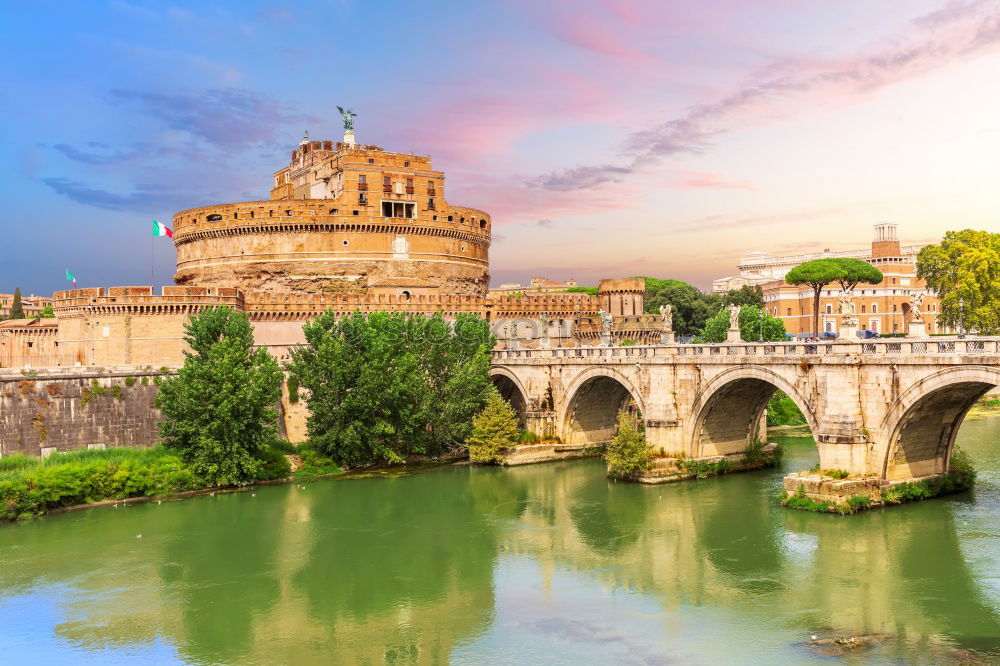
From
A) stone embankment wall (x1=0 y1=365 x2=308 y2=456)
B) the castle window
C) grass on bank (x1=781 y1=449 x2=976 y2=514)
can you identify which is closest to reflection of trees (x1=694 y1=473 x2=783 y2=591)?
grass on bank (x1=781 y1=449 x2=976 y2=514)

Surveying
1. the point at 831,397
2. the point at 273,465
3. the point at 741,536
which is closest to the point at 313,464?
the point at 273,465

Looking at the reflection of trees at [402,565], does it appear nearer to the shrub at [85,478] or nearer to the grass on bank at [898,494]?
the shrub at [85,478]

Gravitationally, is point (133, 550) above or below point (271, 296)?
below

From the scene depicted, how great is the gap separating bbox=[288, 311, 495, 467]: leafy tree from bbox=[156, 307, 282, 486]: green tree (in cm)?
301

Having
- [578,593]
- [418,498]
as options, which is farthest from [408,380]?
Result: [578,593]

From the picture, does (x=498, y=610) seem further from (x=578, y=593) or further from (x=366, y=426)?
(x=366, y=426)

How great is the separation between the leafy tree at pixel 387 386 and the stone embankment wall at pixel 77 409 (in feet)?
20.6

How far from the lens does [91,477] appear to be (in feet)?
100

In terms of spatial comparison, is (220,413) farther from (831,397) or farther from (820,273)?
(820,273)

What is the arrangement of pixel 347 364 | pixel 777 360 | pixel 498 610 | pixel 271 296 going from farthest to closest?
pixel 271 296 → pixel 347 364 → pixel 777 360 → pixel 498 610

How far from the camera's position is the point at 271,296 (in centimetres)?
4562

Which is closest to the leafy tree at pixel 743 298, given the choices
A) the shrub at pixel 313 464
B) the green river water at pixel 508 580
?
the green river water at pixel 508 580

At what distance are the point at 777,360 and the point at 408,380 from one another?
15559mm

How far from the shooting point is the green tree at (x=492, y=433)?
124 feet
